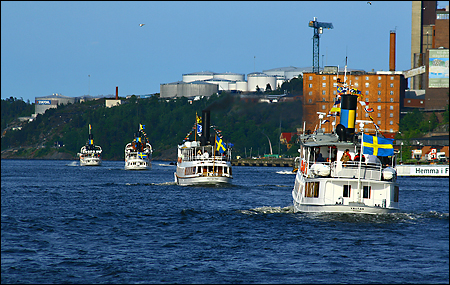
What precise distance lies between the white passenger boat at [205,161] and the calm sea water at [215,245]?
24.0 m

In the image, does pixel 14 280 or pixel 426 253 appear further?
pixel 426 253

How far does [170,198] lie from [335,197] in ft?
90.9

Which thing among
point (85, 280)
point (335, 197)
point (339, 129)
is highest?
point (339, 129)

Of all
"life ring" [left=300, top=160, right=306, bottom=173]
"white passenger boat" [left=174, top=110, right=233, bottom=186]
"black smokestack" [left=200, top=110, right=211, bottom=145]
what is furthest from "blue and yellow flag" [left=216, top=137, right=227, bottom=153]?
"life ring" [left=300, top=160, right=306, bottom=173]

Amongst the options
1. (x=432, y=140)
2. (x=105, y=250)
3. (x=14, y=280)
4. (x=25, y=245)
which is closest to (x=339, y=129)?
(x=105, y=250)

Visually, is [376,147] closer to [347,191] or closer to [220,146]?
[347,191]

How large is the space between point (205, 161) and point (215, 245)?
147 feet

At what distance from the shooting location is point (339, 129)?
160 ft

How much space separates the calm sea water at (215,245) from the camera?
29.7 meters

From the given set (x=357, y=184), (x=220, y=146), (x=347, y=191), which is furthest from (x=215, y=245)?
(x=220, y=146)

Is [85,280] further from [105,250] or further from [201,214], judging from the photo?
[201,214]

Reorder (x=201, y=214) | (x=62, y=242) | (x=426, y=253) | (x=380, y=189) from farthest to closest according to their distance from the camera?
(x=201, y=214) → (x=380, y=189) → (x=62, y=242) → (x=426, y=253)

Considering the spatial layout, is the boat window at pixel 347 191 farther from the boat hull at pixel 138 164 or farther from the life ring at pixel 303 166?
the boat hull at pixel 138 164

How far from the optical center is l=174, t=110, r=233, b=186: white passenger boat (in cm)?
8275
